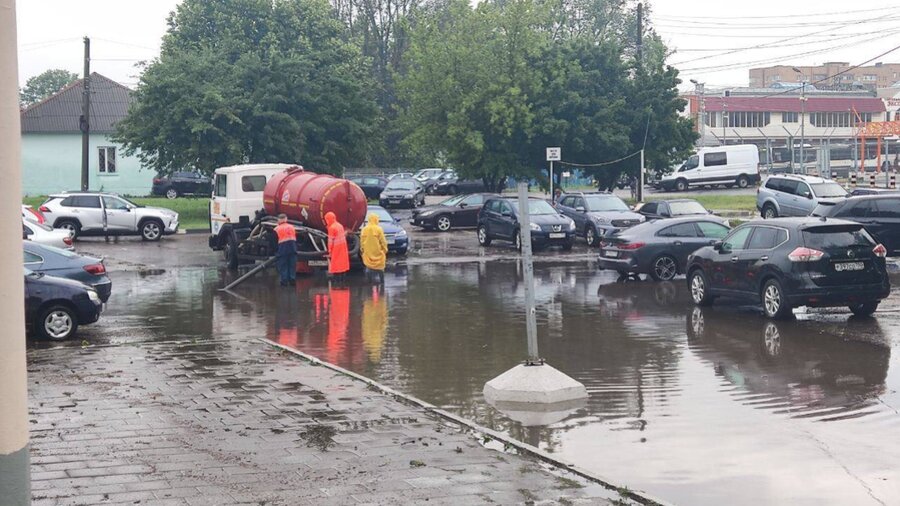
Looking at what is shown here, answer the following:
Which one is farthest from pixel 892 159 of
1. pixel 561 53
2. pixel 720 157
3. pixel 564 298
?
pixel 564 298

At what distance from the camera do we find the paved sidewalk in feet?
27.3

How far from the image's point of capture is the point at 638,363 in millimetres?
14336

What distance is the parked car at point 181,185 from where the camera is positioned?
58.5 m

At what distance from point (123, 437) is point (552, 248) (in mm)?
25118

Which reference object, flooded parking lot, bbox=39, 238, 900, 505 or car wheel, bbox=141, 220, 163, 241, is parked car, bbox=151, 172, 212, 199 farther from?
flooded parking lot, bbox=39, 238, 900, 505

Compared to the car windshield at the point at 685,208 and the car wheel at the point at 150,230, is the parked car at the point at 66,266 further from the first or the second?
the car wheel at the point at 150,230

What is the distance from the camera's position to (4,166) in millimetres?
4426

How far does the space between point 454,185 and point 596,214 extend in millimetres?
26577

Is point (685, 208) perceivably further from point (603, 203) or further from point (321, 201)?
point (321, 201)

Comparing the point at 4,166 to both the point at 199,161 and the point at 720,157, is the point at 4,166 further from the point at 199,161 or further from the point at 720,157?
the point at 720,157

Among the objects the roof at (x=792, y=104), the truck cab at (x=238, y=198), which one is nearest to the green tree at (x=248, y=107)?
the truck cab at (x=238, y=198)

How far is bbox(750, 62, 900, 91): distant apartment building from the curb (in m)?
121

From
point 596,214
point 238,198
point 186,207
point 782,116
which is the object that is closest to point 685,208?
point 596,214

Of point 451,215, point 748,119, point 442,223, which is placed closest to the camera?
point 451,215
